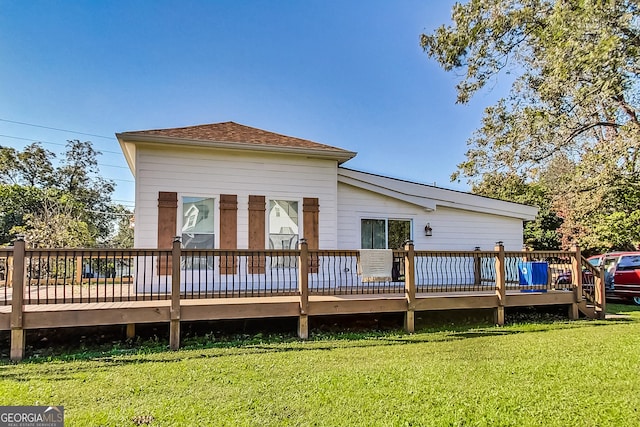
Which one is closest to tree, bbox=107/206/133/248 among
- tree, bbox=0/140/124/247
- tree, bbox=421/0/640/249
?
tree, bbox=0/140/124/247

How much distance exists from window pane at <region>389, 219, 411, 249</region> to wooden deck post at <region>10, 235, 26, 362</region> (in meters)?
7.34

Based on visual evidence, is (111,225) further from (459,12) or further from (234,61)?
(459,12)

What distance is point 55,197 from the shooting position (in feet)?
81.0

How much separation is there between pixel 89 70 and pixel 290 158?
14.1 meters

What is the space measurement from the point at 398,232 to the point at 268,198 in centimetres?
353

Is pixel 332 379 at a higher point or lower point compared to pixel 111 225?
lower

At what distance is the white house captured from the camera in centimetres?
778

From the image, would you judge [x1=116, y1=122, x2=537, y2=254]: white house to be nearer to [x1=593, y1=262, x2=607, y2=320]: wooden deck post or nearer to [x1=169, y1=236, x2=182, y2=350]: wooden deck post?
[x1=169, y1=236, x2=182, y2=350]: wooden deck post

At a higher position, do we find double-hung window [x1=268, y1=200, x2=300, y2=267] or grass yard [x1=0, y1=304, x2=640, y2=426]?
double-hung window [x1=268, y1=200, x2=300, y2=267]

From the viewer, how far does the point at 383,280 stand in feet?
24.1

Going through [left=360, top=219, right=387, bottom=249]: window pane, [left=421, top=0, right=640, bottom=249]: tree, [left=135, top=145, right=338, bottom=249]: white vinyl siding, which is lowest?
[left=360, top=219, right=387, bottom=249]: window pane

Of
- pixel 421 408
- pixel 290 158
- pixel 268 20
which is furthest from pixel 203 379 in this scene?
pixel 268 20

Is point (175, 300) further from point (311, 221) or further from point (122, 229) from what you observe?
point (122, 229)

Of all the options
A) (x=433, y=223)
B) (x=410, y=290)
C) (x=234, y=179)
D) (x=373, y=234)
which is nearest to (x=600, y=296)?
(x=433, y=223)
